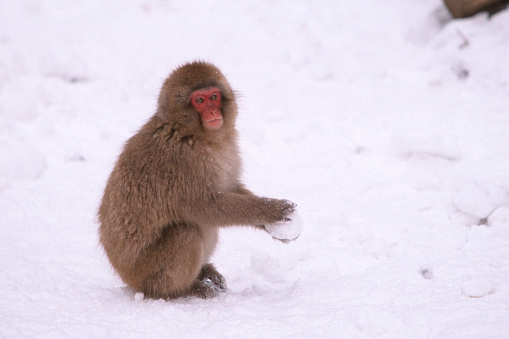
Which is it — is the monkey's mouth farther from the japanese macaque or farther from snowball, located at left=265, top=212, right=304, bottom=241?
snowball, located at left=265, top=212, right=304, bottom=241

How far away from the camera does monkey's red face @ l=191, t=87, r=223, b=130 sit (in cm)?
309

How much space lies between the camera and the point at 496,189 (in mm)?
3883

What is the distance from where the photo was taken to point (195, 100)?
3.10 m

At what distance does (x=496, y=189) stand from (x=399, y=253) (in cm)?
93

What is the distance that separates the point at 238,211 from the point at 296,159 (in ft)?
6.90

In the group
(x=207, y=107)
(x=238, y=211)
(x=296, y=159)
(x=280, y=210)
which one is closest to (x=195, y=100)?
(x=207, y=107)

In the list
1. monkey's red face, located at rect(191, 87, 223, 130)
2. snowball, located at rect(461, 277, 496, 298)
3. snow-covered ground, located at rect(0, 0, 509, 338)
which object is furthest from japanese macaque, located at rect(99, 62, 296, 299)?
snowball, located at rect(461, 277, 496, 298)

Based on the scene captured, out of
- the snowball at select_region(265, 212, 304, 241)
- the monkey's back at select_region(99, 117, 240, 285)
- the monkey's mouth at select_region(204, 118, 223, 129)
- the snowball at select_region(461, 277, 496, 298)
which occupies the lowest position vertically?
the snowball at select_region(461, 277, 496, 298)

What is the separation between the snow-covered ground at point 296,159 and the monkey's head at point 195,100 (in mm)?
626

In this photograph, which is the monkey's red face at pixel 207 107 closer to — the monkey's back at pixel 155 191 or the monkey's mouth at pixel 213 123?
the monkey's mouth at pixel 213 123

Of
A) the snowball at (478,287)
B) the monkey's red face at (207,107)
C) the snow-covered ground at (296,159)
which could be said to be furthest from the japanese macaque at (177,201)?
the snowball at (478,287)

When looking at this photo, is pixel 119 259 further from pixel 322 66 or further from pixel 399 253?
pixel 322 66

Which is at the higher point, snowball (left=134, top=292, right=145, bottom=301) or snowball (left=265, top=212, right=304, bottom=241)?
snowball (left=265, top=212, right=304, bottom=241)

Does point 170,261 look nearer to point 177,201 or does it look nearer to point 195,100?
point 177,201
